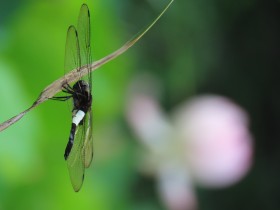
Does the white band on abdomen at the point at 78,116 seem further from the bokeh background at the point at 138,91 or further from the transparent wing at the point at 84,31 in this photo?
the bokeh background at the point at 138,91

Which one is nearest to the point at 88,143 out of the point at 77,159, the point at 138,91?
the point at 77,159

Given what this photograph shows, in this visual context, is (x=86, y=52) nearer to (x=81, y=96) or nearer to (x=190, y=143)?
(x=81, y=96)

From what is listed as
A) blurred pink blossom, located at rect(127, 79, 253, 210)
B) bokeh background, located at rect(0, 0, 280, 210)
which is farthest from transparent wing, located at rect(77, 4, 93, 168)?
blurred pink blossom, located at rect(127, 79, 253, 210)

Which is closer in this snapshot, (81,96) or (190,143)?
(81,96)

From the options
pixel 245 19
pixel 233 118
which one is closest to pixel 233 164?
pixel 233 118

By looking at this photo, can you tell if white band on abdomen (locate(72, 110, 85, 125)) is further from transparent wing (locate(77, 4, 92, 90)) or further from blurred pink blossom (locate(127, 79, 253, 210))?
blurred pink blossom (locate(127, 79, 253, 210))

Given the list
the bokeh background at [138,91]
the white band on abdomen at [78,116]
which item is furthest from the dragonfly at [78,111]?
the bokeh background at [138,91]

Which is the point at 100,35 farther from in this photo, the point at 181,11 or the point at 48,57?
the point at 181,11
